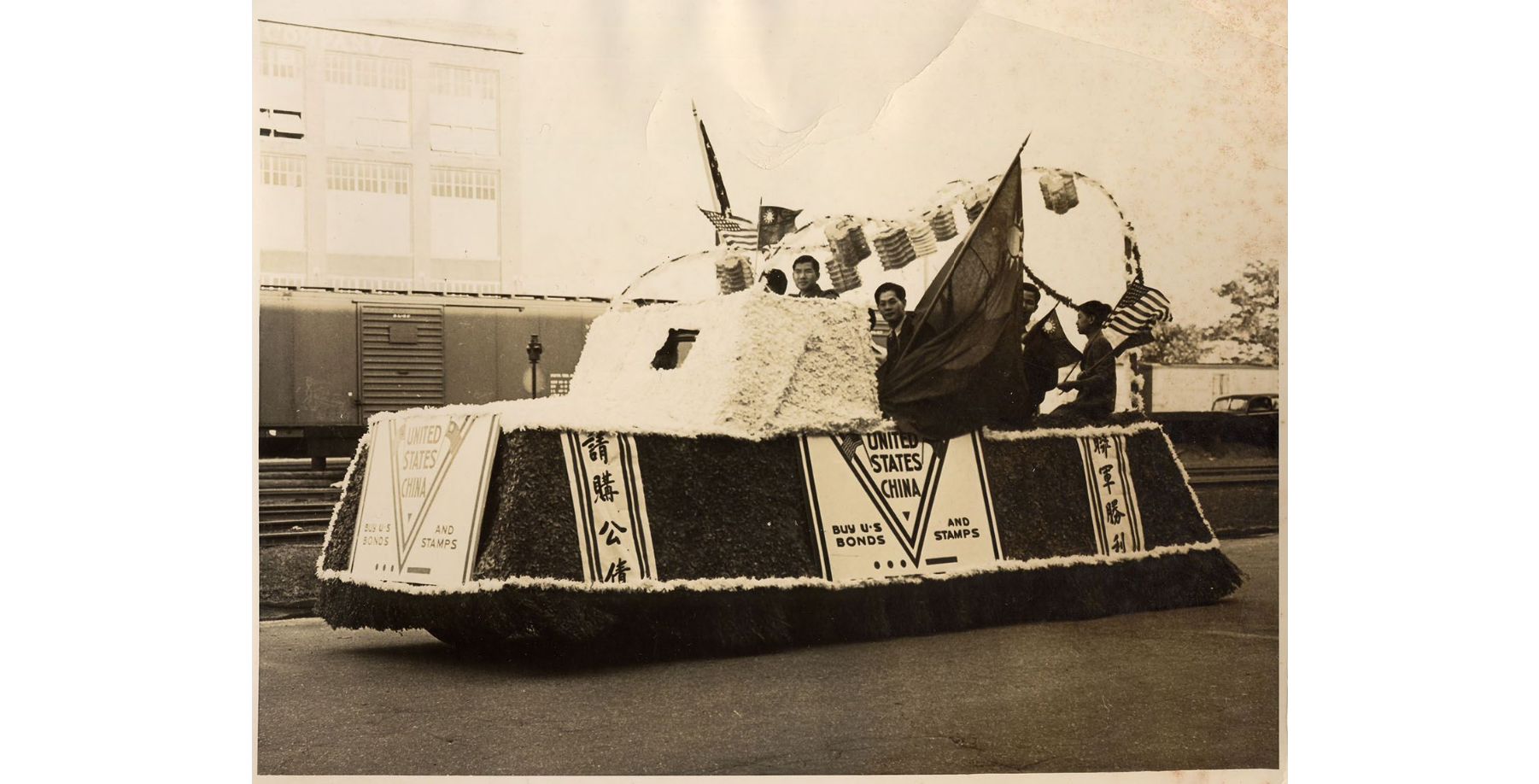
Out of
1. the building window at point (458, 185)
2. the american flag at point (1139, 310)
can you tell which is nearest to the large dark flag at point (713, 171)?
the building window at point (458, 185)

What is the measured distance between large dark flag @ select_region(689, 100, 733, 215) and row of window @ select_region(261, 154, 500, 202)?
2.50 ft

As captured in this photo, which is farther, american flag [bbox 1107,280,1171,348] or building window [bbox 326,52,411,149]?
american flag [bbox 1107,280,1171,348]

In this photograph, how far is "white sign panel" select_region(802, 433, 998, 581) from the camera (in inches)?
171

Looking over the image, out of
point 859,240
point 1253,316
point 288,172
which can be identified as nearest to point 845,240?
point 859,240

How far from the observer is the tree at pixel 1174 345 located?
4562mm

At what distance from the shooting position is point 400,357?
445 centimetres

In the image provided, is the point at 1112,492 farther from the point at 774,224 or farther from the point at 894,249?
the point at 774,224

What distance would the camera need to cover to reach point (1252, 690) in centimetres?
450

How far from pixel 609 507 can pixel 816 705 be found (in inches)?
39.0

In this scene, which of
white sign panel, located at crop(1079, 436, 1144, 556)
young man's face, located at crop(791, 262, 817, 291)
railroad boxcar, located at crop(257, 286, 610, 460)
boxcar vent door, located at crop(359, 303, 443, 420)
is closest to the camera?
railroad boxcar, located at crop(257, 286, 610, 460)

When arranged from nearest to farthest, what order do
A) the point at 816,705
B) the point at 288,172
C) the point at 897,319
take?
the point at 816,705, the point at 288,172, the point at 897,319

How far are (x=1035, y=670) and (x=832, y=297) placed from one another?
1.56 m

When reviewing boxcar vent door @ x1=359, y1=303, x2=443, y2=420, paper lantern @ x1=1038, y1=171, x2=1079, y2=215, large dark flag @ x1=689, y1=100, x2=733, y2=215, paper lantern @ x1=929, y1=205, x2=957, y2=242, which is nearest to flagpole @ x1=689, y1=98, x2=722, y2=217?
large dark flag @ x1=689, y1=100, x2=733, y2=215

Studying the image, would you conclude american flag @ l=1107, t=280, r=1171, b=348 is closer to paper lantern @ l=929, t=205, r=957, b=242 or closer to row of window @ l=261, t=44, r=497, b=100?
paper lantern @ l=929, t=205, r=957, b=242
